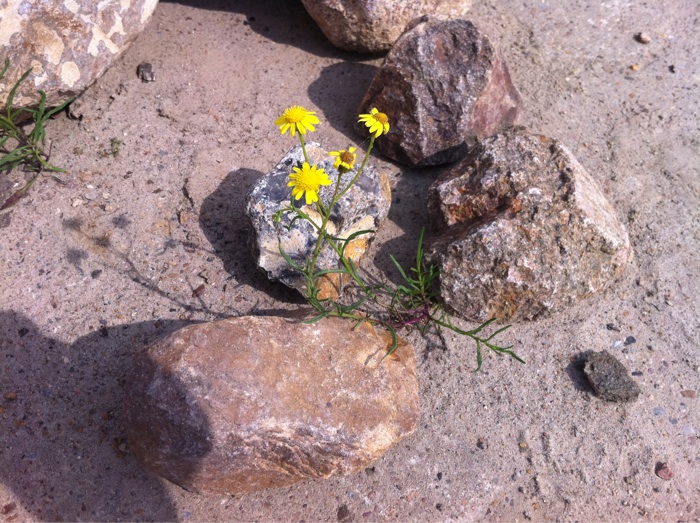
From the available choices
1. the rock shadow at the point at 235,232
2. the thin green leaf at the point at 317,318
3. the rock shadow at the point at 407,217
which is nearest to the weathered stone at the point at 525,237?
the rock shadow at the point at 407,217

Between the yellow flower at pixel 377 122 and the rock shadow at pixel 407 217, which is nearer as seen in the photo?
the yellow flower at pixel 377 122

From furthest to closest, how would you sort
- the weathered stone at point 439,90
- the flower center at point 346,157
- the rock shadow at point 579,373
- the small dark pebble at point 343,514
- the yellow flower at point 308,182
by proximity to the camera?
the weathered stone at point 439,90 < the rock shadow at point 579,373 < the small dark pebble at point 343,514 < the yellow flower at point 308,182 < the flower center at point 346,157

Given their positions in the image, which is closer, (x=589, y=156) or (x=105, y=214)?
(x=105, y=214)

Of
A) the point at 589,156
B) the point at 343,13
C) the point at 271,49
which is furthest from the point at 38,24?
the point at 589,156

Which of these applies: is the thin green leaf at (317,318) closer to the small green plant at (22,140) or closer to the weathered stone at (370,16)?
the small green plant at (22,140)

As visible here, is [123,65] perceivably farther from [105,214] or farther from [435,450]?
[435,450]

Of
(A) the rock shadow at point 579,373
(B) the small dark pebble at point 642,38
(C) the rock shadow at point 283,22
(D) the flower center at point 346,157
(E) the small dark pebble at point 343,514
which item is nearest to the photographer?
(D) the flower center at point 346,157

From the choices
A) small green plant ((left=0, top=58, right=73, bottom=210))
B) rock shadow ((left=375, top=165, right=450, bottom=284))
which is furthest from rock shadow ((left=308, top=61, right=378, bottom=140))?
small green plant ((left=0, top=58, right=73, bottom=210))
